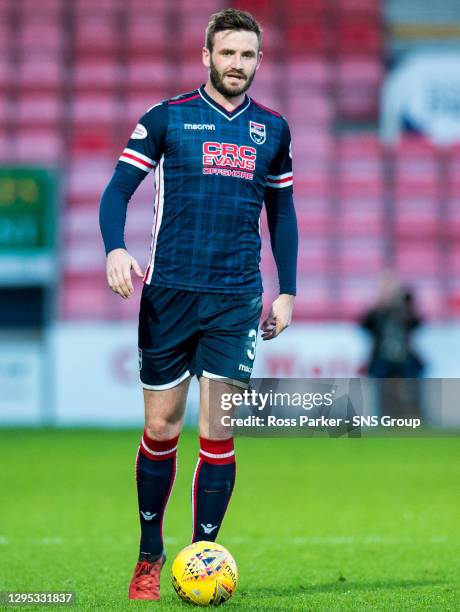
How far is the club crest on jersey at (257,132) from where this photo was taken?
434 centimetres

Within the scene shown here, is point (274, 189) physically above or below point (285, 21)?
below

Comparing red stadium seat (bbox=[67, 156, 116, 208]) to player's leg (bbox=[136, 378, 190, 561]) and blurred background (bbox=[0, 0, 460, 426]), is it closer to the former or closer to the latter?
blurred background (bbox=[0, 0, 460, 426])

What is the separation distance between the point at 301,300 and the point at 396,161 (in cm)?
227

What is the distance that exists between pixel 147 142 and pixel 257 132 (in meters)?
0.39

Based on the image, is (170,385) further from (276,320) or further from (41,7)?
(41,7)

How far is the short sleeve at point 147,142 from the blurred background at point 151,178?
918 centimetres

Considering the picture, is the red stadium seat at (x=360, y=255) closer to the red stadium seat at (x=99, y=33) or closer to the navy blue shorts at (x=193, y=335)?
the red stadium seat at (x=99, y=33)

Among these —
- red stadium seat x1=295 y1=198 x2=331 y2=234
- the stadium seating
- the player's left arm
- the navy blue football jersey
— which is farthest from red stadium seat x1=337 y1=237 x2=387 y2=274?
the navy blue football jersey

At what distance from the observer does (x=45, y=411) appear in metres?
13.4

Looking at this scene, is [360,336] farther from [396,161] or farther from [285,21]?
[285,21]

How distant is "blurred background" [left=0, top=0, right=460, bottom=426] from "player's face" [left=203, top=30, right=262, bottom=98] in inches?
364

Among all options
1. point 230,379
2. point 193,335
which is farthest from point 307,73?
point 230,379

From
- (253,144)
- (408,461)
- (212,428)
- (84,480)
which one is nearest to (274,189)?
(253,144)

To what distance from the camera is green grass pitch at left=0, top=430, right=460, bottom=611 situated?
14.6ft
